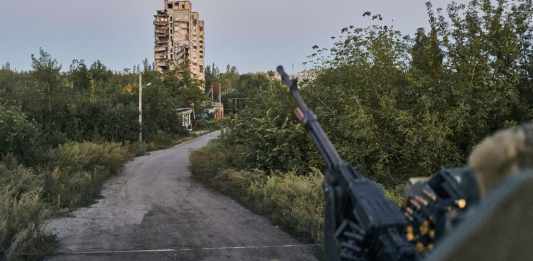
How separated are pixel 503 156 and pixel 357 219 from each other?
132cm

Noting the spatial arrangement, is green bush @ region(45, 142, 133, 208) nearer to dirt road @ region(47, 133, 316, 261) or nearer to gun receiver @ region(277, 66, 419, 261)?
dirt road @ region(47, 133, 316, 261)

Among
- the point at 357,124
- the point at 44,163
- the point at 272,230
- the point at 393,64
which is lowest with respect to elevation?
the point at 272,230

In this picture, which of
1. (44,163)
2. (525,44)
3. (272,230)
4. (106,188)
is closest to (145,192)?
(106,188)

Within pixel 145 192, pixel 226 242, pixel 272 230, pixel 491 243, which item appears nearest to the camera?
pixel 491 243

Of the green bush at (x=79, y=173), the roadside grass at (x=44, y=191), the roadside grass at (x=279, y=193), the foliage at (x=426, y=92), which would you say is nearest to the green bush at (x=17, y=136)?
the roadside grass at (x=44, y=191)

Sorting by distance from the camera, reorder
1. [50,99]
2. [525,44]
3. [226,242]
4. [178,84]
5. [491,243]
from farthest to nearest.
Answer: [178,84], [50,99], [525,44], [226,242], [491,243]

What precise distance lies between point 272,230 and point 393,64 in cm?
569

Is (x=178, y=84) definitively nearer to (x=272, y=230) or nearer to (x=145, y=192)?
(x=145, y=192)

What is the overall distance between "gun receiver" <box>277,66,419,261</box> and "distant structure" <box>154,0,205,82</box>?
1972 inches

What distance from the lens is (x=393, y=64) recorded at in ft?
41.2

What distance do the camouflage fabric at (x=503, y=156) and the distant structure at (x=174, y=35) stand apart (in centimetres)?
5154

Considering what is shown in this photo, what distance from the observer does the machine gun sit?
2027mm

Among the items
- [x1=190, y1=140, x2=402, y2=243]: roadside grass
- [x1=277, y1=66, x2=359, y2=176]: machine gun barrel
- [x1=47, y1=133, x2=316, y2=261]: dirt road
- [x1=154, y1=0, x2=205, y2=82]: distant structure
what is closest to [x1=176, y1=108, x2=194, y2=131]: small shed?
[x1=154, y1=0, x2=205, y2=82]: distant structure

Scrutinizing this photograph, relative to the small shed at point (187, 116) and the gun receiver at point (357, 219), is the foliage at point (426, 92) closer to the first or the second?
the gun receiver at point (357, 219)
